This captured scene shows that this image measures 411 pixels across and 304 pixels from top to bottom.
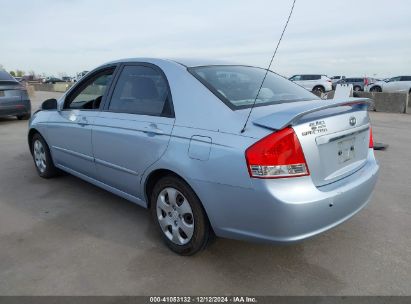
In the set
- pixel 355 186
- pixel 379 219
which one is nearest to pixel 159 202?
pixel 355 186

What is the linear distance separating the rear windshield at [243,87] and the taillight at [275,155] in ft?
1.48

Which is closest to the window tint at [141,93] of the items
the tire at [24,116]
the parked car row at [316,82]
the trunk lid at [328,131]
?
the trunk lid at [328,131]

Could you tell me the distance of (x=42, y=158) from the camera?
5.19m

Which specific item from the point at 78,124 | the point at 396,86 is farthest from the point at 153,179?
the point at 396,86

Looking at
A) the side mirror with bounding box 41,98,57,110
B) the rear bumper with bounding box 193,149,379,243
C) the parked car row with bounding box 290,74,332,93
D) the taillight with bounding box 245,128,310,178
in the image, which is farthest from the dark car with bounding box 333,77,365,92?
the taillight with bounding box 245,128,310,178

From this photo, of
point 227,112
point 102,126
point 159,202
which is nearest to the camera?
point 227,112

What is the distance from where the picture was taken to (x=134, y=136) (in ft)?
10.8

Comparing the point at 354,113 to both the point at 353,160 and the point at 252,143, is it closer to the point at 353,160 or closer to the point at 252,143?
the point at 353,160

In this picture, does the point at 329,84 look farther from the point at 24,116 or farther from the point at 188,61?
the point at 188,61

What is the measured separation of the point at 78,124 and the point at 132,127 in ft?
3.60

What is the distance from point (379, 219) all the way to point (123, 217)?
2594mm

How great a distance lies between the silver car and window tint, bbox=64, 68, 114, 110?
46 mm

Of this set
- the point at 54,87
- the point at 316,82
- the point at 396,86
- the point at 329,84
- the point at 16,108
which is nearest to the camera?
the point at 16,108

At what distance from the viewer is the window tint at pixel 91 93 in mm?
3968
